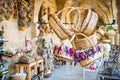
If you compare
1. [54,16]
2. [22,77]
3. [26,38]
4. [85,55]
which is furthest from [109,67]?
[54,16]

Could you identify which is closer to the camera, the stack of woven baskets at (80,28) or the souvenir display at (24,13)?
the stack of woven baskets at (80,28)

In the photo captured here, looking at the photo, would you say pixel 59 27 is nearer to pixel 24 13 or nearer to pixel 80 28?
pixel 80 28

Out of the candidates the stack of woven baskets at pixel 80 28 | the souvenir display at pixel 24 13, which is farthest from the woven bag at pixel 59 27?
the souvenir display at pixel 24 13

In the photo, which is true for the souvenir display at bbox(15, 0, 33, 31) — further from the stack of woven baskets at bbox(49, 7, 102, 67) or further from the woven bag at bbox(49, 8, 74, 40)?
the woven bag at bbox(49, 8, 74, 40)

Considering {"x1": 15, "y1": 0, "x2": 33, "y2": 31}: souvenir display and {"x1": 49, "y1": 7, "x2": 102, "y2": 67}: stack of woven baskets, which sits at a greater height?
{"x1": 15, "y1": 0, "x2": 33, "y2": 31}: souvenir display

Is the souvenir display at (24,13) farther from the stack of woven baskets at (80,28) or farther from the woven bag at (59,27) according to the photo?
the woven bag at (59,27)

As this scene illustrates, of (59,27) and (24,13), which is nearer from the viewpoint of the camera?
(59,27)

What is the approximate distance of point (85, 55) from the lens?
347cm

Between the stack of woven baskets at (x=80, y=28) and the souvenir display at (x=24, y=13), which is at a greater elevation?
the souvenir display at (x=24, y=13)

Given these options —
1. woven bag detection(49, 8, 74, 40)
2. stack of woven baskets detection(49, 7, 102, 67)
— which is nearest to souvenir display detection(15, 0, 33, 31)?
stack of woven baskets detection(49, 7, 102, 67)

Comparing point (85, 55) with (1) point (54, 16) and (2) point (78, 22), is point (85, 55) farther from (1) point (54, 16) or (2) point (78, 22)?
(1) point (54, 16)

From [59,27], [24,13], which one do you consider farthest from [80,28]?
[24,13]

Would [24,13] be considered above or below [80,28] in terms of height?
above

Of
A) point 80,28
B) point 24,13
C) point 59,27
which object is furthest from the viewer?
point 24,13
